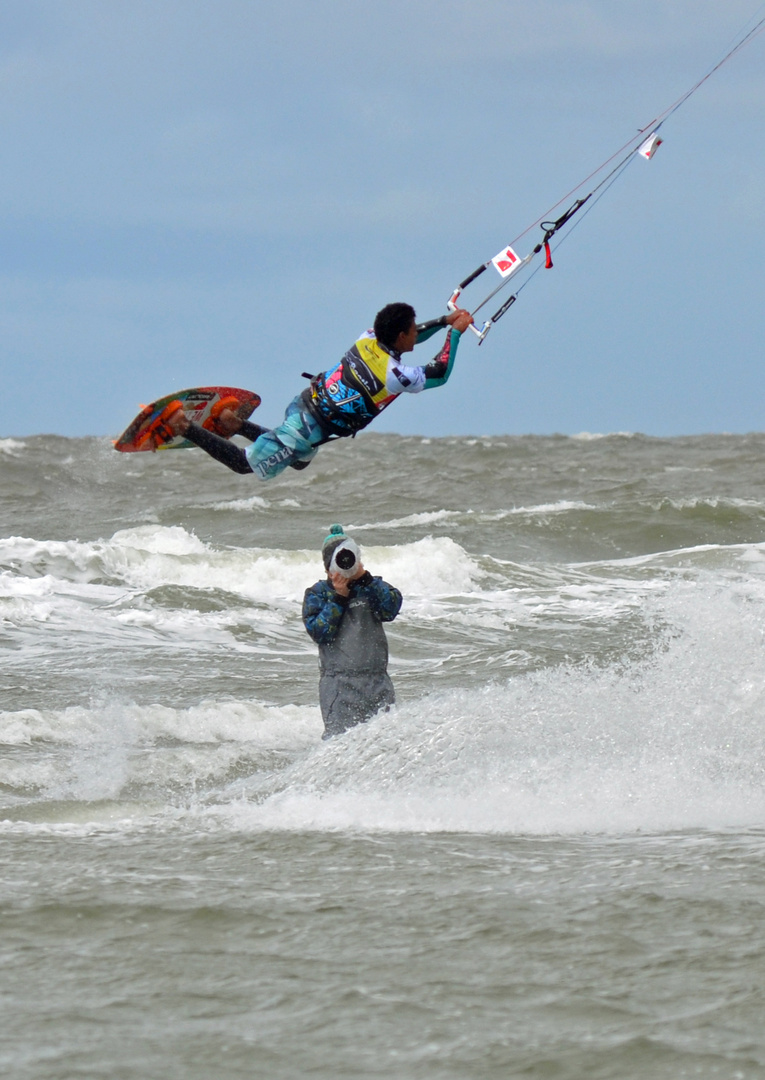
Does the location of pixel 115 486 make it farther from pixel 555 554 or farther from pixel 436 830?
pixel 436 830

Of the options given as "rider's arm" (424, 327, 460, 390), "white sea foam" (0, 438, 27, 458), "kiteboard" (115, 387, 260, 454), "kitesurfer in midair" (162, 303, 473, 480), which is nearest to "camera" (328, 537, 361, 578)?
"kitesurfer in midair" (162, 303, 473, 480)

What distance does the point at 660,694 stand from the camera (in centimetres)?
794

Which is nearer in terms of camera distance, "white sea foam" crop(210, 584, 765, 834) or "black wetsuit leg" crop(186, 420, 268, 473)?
"white sea foam" crop(210, 584, 765, 834)

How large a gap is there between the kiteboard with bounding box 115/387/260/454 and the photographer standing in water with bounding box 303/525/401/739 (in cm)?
197

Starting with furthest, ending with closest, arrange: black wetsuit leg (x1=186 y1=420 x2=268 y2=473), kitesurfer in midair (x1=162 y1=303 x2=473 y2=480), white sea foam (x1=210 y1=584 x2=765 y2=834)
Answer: black wetsuit leg (x1=186 y1=420 x2=268 y2=473)
kitesurfer in midair (x1=162 y1=303 x2=473 y2=480)
white sea foam (x1=210 y1=584 x2=765 y2=834)

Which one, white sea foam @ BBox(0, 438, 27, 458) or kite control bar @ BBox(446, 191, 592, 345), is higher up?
white sea foam @ BBox(0, 438, 27, 458)

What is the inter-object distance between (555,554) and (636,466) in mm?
16631

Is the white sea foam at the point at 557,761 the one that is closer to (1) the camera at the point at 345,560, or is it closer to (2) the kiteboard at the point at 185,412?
(1) the camera at the point at 345,560

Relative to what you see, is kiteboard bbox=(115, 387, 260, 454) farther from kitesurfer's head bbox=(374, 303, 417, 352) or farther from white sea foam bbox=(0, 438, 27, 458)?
white sea foam bbox=(0, 438, 27, 458)

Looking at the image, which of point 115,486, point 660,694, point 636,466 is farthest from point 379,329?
point 636,466

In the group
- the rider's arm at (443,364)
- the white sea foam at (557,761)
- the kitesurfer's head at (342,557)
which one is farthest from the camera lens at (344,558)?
the rider's arm at (443,364)

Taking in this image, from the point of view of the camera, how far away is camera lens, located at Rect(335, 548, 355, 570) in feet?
24.3

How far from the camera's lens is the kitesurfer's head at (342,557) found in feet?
24.3

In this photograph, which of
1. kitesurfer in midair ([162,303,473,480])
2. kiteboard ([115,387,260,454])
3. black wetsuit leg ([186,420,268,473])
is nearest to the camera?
kitesurfer in midair ([162,303,473,480])
